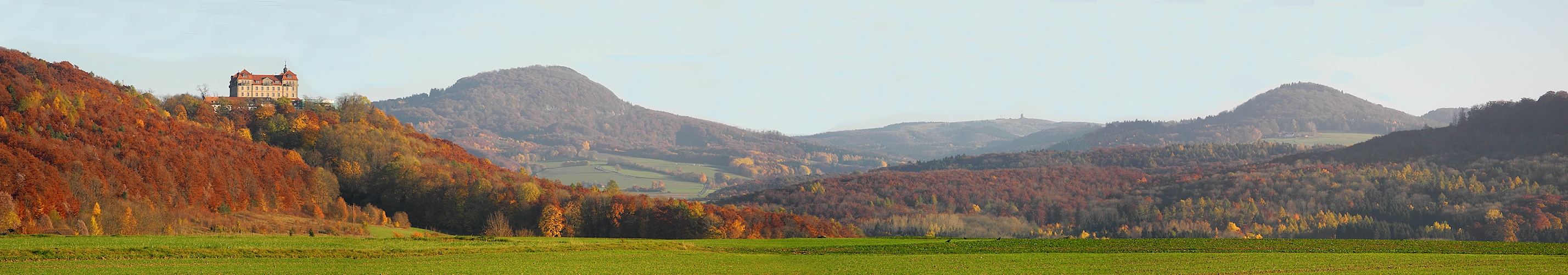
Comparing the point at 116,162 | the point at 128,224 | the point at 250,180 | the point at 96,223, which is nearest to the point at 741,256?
the point at 128,224

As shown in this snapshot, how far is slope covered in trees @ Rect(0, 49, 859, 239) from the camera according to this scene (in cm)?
8625

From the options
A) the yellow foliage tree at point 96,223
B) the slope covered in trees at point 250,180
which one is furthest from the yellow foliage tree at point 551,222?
the yellow foliage tree at point 96,223

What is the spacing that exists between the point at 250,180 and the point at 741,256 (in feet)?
285

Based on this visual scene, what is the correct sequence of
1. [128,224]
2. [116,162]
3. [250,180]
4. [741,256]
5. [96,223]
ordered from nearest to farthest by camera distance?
1. [741,256]
2. [96,223]
3. [128,224]
4. [116,162]
5. [250,180]

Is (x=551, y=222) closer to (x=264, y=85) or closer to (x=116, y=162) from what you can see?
(x=116, y=162)

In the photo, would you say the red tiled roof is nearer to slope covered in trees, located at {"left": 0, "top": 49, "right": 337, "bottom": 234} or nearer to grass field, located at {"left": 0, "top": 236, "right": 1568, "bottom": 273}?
slope covered in trees, located at {"left": 0, "top": 49, "right": 337, "bottom": 234}

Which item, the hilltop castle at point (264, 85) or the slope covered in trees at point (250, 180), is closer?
the slope covered in trees at point (250, 180)

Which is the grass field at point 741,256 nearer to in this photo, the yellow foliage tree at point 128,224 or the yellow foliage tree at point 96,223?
the yellow foliage tree at point 96,223

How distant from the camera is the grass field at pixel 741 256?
4038 cm

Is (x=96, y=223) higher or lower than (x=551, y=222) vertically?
higher

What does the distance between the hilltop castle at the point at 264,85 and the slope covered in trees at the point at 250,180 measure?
1202 centimetres

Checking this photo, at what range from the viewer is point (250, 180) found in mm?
113062

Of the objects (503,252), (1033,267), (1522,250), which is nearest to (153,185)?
(503,252)

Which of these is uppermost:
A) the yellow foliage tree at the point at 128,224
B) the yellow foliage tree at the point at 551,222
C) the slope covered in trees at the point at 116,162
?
the slope covered in trees at the point at 116,162
